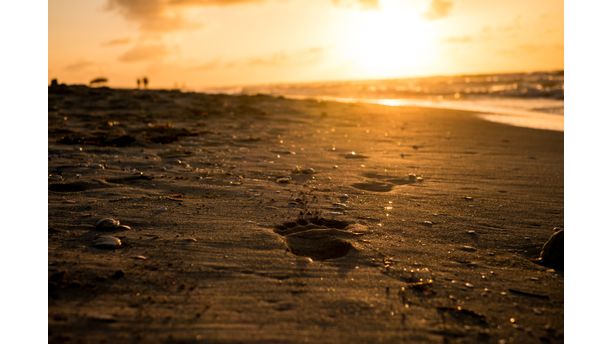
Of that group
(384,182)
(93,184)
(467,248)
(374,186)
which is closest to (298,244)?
(467,248)

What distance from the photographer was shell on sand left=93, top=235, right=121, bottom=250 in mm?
2721

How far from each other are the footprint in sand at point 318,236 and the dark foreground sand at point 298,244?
1 centimetres

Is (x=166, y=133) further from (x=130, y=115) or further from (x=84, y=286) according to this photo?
(x=84, y=286)

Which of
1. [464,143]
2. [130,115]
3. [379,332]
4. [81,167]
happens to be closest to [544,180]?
[464,143]

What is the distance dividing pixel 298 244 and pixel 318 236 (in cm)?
16

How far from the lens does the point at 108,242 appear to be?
2.73m

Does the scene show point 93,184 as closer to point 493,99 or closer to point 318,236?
point 318,236

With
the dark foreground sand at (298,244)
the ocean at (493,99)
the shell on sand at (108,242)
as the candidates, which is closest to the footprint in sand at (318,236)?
the dark foreground sand at (298,244)

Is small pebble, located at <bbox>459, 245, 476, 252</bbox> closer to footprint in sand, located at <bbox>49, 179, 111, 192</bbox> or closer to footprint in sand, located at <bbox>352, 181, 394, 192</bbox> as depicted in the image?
footprint in sand, located at <bbox>352, 181, 394, 192</bbox>

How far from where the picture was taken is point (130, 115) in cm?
955

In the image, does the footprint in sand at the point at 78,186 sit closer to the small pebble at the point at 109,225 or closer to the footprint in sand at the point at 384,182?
the small pebble at the point at 109,225

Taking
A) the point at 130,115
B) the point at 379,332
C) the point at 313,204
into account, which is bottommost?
the point at 379,332

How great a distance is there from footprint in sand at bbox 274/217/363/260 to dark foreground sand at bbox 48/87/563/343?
0.04 feet
